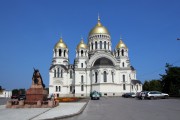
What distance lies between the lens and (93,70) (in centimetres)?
6469

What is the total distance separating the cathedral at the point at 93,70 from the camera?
6318 cm

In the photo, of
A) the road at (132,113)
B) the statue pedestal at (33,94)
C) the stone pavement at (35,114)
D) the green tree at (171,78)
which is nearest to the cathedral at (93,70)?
the green tree at (171,78)

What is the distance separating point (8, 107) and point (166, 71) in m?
38.0

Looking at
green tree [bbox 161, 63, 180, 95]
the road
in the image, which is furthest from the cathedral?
the road

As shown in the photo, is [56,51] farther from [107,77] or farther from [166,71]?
[166,71]

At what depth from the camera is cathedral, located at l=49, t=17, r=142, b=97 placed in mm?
63184

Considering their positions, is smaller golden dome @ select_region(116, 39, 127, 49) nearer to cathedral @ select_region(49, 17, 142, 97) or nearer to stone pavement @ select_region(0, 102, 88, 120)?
cathedral @ select_region(49, 17, 142, 97)

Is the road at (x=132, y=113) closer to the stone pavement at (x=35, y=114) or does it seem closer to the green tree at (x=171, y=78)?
the stone pavement at (x=35, y=114)

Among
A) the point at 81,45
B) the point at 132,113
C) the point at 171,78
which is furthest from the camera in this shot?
the point at 81,45

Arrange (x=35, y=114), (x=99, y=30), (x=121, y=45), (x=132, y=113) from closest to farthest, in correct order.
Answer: (x=35, y=114) < (x=132, y=113) < (x=121, y=45) < (x=99, y=30)

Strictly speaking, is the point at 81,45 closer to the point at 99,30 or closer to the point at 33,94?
the point at 99,30

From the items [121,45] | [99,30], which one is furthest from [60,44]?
[121,45]

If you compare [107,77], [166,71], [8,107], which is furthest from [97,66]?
[8,107]

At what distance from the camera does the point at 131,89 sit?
68.1m
